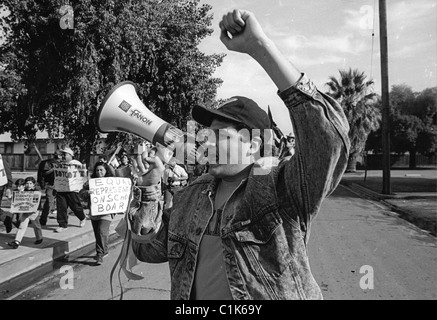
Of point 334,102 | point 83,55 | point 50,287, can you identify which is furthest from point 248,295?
point 83,55

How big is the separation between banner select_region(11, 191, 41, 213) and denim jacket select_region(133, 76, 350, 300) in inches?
210

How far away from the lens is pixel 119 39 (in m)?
8.45

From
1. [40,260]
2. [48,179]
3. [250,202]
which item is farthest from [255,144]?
[48,179]

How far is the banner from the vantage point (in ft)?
20.0

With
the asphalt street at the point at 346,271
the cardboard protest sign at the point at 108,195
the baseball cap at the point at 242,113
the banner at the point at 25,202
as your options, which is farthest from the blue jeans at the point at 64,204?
the baseball cap at the point at 242,113

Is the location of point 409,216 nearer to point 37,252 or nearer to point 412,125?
point 37,252

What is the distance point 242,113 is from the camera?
1497 mm

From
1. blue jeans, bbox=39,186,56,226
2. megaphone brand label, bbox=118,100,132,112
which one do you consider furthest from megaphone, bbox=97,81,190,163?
blue jeans, bbox=39,186,56,226

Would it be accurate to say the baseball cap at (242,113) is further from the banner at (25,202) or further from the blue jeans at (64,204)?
the blue jeans at (64,204)

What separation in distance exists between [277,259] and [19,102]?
386 inches

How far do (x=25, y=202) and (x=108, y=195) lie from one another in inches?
54.5

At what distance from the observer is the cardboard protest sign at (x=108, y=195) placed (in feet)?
18.7

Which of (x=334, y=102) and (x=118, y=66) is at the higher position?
(x=118, y=66)
